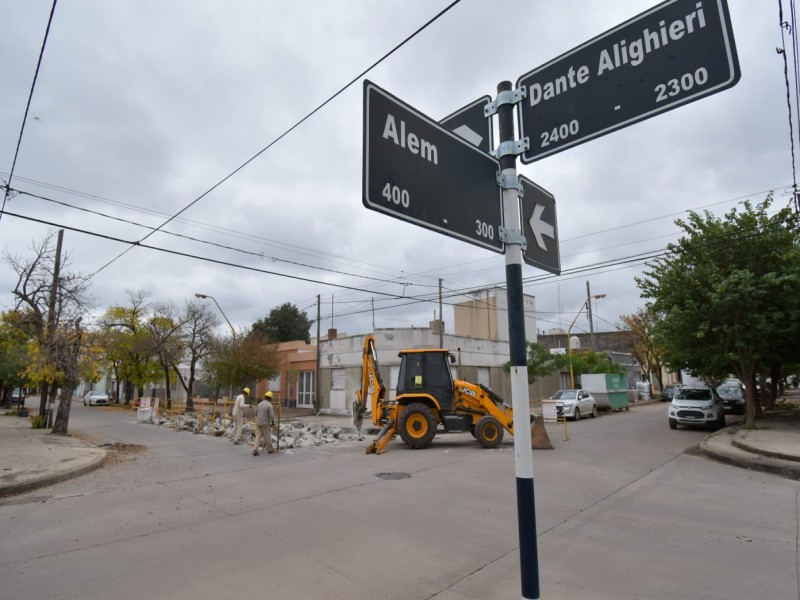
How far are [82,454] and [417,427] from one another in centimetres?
907

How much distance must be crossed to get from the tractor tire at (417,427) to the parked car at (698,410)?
10891 millimetres

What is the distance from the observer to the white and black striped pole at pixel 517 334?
96.8 inches

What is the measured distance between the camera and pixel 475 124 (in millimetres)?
3146

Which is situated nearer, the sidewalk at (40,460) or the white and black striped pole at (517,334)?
the white and black striped pole at (517,334)

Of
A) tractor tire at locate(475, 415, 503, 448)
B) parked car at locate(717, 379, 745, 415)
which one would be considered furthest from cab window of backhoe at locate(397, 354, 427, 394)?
parked car at locate(717, 379, 745, 415)

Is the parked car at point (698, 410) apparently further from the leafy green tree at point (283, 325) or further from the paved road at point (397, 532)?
the leafy green tree at point (283, 325)

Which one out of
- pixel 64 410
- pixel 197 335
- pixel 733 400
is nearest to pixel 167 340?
pixel 197 335

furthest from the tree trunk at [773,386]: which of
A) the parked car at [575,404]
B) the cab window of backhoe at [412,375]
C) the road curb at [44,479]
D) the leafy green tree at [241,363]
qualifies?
the leafy green tree at [241,363]

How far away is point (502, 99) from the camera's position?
2984 millimetres

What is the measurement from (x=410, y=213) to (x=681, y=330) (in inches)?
684

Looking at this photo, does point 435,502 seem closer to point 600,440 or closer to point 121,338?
point 600,440

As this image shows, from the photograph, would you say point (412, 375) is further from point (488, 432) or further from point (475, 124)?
point (475, 124)

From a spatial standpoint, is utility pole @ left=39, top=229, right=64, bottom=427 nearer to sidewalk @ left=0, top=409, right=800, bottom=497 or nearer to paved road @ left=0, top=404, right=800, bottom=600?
sidewalk @ left=0, top=409, right=800, bottom=497

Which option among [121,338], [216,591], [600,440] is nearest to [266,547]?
[216,591]
